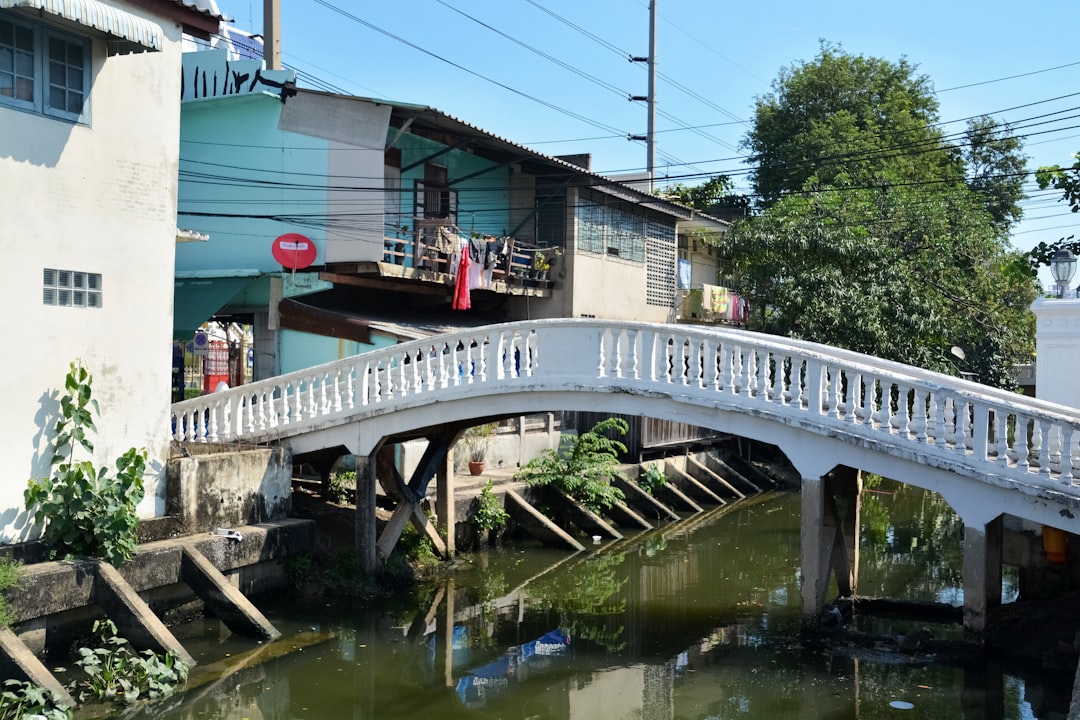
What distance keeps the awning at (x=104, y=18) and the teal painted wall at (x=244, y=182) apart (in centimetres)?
662

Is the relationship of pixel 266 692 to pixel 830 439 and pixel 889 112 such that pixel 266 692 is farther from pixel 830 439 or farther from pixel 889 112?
pixel 889 112

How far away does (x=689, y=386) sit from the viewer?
1120cm

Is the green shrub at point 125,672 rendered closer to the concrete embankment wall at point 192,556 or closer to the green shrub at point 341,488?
the concrete embankment wall at point 192,556

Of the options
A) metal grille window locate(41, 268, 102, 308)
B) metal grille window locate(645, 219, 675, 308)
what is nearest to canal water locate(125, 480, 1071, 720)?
metal grille window locate(41, 268, 102, 308)

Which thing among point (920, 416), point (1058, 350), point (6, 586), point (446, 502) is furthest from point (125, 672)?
point (1058, 350)

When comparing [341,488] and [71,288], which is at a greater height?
[71,288]

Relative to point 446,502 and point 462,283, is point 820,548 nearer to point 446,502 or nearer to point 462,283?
point 446,502

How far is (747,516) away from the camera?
2098 centimetres

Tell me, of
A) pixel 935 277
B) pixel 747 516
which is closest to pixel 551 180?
pixel 747 516

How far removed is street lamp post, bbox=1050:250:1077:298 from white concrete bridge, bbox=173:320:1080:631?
1.72m

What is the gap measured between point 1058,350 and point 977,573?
3.19 metres

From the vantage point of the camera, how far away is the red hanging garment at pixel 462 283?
18641mm

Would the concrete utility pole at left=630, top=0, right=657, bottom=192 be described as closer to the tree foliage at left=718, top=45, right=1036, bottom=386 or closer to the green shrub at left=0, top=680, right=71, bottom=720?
the tree foliage at left=718, top=45, right=1036, bottom=386

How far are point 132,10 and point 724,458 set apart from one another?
59.3ft
